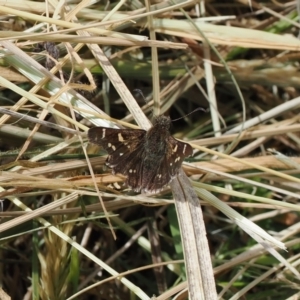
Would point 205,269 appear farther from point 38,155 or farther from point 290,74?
point 290,74

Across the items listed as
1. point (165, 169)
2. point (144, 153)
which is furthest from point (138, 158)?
point (165, 169)

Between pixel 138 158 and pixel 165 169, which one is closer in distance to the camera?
pixel 165 169

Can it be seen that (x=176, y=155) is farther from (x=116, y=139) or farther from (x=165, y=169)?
(x=116, y=139)

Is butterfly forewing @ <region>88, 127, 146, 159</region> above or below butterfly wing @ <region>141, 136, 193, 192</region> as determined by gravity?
above

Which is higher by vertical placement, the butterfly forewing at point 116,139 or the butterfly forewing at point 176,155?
the butterfly forewing at point 116,139
